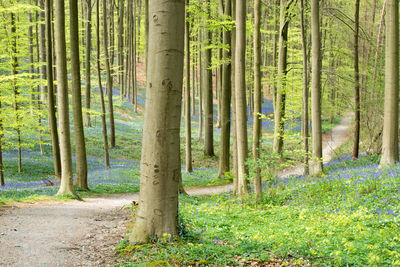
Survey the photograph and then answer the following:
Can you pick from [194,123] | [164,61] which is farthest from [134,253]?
[194,123]

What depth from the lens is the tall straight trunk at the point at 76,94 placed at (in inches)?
521

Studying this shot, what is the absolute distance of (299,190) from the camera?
10781mm

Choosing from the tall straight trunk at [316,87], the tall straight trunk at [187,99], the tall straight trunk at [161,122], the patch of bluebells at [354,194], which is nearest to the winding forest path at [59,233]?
the tall straight trunk at [161,122]

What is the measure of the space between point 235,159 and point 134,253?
7.43m

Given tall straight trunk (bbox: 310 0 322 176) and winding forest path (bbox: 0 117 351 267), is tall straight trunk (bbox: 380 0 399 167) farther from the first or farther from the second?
winding forest path (bbox: 0 117 351 267)

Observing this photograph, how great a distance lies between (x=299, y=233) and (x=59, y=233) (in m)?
4.71

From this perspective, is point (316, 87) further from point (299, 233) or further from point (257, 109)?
point (299, 233)

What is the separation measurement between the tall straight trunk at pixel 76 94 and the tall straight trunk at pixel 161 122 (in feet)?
30.2

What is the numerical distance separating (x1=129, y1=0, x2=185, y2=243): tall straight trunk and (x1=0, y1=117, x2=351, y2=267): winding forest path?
0.95 metres

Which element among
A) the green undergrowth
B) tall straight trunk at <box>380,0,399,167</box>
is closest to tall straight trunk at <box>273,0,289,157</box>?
tall straight trunk at <box>380,0,399,167</box>

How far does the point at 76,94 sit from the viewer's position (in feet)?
46.2

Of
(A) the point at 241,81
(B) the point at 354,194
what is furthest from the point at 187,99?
(B) the point at 354,194

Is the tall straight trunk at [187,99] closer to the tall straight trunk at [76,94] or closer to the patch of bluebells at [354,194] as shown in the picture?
the tall straight trunk at [76,94]

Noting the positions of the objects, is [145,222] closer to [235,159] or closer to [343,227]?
[343,227]
